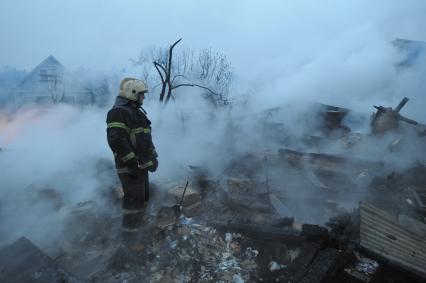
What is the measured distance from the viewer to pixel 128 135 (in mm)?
3914

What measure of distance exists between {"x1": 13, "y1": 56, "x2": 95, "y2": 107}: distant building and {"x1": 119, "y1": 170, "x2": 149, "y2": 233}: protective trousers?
37.6ft

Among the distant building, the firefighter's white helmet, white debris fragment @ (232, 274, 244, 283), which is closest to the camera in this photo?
white debris fragment @ (232, 274, 244, 283)

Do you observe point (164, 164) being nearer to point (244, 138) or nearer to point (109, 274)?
point (244, 138)

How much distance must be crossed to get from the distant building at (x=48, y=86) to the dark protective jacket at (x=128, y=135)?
449 inches

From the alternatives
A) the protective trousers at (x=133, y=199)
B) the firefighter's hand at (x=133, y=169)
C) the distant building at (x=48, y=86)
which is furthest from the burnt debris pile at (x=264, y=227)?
the distant building at (x=48, y=86)

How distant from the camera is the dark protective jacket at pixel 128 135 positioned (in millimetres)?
3764

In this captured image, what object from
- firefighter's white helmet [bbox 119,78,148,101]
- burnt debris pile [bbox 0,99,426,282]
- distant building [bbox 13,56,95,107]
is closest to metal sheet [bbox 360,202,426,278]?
burnt debris pile [bbox 0,99,426,282]

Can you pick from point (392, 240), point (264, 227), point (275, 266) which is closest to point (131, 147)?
point (264, 227)

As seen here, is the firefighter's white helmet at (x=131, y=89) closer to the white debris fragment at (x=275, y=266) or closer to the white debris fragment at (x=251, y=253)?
the white debris fragment at (x=251, y=253)

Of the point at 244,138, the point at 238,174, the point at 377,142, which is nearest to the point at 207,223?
the point at 238,174

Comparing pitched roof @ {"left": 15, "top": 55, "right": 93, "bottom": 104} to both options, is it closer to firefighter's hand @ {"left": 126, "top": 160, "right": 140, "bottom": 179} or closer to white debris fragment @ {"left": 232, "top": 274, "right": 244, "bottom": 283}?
firefighter's hand @ {"left": 126, "top": 160, "right": 140, "bottom": 179}

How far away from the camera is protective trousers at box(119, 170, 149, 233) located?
4082 millimetres

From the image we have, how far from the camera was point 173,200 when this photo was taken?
5.10 m

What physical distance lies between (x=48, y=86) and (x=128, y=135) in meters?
15.7
